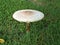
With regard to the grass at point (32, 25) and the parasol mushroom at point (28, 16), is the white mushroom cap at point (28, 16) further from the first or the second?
the grass at point (32, 25)

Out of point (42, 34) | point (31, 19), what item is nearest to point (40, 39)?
point (42, 34)

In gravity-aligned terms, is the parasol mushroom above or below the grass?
above

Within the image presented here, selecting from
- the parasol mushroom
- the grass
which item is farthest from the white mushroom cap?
the grass

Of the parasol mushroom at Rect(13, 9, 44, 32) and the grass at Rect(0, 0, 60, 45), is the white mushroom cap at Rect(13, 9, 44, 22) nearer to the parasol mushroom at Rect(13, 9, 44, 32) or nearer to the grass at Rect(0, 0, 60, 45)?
the parasol mushroom at Rect(13, 9, 44, 32)

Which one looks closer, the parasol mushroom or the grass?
the parasol mushroom

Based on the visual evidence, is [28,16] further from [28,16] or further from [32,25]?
[32,25]

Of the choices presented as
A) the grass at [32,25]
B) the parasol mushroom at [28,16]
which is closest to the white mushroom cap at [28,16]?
the parasol mushroom at [28,16]

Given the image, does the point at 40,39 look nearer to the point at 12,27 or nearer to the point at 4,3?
the point at 12,27

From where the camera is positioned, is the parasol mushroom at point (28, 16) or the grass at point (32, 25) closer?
the parasol mushroom at point (28, 16)
